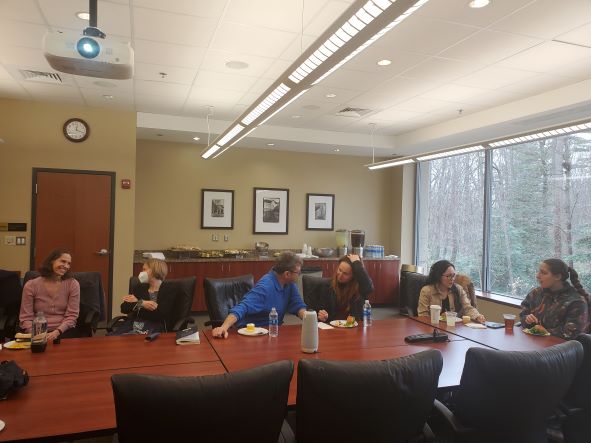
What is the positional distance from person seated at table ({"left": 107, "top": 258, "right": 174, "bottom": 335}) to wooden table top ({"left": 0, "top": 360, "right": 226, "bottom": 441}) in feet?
4.75

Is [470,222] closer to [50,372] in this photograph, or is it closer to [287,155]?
[287,155]

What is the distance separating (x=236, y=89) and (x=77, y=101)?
86.8 inches

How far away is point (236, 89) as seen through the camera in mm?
4797

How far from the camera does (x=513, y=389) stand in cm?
187

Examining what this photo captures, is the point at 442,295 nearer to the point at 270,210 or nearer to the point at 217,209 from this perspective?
the point at 270,210

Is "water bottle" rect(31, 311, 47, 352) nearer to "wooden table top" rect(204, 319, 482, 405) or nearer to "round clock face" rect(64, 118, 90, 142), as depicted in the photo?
"wooden table top" rect(204, 319, 482, 405)

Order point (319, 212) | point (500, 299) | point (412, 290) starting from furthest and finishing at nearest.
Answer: point (319, 212), point (412, 290), point (500, 299)

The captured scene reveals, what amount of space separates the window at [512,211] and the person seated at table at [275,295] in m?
3.62

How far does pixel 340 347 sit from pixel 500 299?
3795mm

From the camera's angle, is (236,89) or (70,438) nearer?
(70,438)

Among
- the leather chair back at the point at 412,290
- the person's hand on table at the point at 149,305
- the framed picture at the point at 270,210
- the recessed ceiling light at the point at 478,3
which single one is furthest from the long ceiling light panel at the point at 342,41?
the framed picture at the point at 270,210

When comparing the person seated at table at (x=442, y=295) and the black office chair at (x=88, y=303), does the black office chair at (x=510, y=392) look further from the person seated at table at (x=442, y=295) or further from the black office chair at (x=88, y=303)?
the black office chair at (x=88, y=303)

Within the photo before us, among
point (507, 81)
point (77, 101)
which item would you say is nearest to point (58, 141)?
point (77, 101)

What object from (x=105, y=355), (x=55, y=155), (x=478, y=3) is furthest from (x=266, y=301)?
(x=55, y=155)
